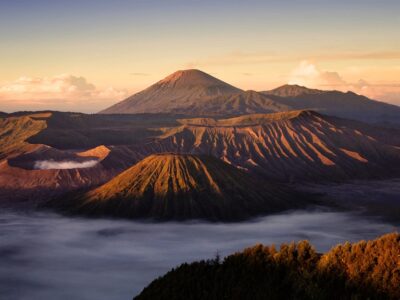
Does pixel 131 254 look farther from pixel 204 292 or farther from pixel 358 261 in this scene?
pixel 358 261

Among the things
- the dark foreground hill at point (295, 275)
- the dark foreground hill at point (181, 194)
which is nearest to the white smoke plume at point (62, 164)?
the dark foreground hill at point (181, 194)

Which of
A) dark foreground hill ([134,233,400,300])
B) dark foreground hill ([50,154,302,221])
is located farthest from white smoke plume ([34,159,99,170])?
dark foreground hill ([134,233,400,300])

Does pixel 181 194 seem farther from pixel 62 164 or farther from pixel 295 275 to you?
pixel 295 275

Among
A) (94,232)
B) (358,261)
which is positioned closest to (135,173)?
(94,232)

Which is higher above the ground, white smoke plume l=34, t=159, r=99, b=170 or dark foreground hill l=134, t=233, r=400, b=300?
white smoke plume l=34, t=159, r=99, b=170

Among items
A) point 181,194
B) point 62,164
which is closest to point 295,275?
point 181,194

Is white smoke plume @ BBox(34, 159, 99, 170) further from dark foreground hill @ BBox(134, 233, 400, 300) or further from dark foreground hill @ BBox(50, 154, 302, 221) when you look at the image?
dark foreground hill @ BBox(134, 233, 400, 300)
